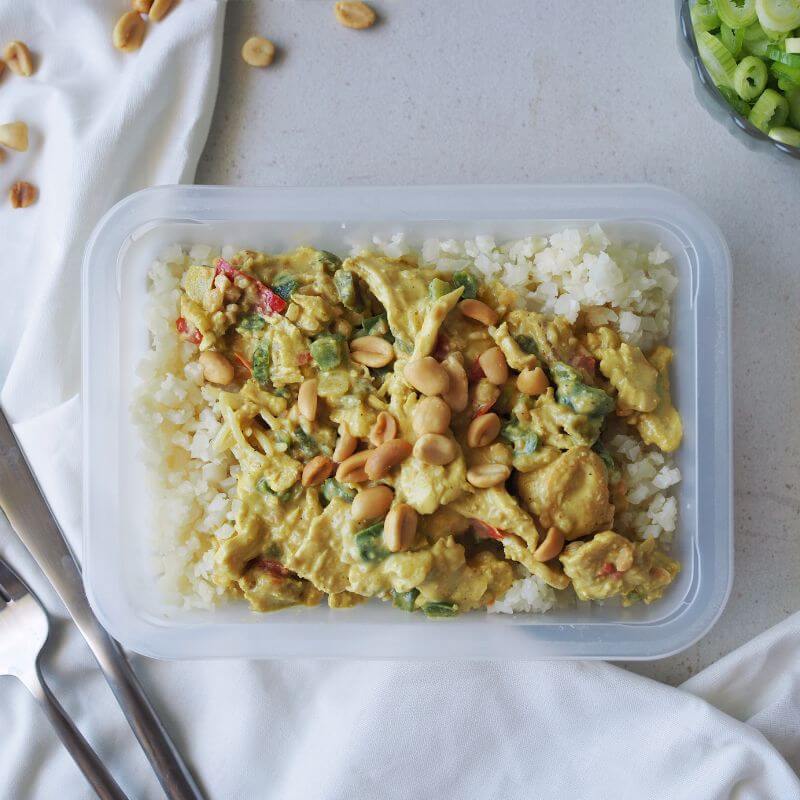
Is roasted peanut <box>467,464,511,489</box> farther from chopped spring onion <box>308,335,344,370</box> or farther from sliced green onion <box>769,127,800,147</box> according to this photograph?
sliced green onion <box>769,127,800,147</box>

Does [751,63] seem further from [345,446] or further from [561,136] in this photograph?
[345,446]

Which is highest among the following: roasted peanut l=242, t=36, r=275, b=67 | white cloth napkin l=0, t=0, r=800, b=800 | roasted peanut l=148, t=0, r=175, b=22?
roasted peanut l=148, t=0, r=175, b=22

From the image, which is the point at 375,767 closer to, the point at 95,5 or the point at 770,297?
the point at 770,297

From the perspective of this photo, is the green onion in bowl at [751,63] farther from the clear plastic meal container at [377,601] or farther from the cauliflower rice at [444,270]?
the cauliflower rice at [444,270]

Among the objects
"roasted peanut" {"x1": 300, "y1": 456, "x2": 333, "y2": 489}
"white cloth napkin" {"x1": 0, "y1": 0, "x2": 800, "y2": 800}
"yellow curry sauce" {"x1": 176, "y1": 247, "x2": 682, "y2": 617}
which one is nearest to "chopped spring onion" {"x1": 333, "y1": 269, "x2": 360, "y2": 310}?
"yellow curry sauce" {"x1": 176, "y1": 247, "x2": 682, "y2": 617}

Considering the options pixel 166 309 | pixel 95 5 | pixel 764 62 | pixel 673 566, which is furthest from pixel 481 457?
pixel 95 5
